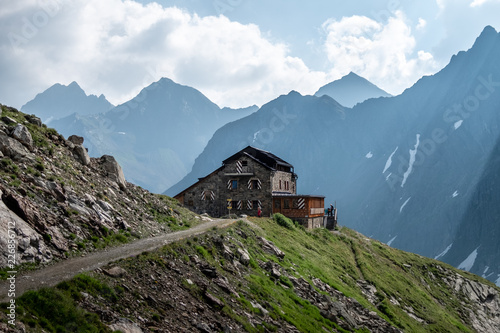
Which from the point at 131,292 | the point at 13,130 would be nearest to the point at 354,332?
the point at 131,292

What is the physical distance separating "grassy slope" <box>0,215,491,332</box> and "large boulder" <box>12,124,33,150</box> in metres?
12.0

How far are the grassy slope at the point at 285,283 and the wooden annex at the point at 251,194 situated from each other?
4.60m

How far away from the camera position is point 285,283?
1024 inches

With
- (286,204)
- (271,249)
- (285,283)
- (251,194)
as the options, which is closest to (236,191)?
(251,194)

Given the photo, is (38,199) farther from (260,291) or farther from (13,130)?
(260,291)

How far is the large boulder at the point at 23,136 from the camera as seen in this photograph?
22917 millimetres

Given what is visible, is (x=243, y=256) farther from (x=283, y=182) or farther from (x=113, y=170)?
(x=283, y=182)

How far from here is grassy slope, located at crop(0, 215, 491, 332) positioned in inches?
526

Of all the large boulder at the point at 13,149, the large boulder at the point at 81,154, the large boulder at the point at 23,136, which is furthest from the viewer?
the large boulder at the point at 81,154

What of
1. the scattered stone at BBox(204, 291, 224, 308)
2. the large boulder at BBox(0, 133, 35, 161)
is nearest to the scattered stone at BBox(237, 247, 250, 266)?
the scattered stone at BBox(204, 291, 224, 308)

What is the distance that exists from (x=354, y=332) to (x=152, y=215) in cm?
1798

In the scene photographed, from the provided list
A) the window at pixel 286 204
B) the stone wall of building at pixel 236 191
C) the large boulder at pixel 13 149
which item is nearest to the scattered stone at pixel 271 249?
the large boulder at pixel 13 149

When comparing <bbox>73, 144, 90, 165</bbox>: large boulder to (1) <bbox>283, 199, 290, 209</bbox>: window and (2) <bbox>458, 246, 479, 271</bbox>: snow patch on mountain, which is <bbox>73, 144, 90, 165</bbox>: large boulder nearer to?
(1) <bbox>283, 199, 290, 209</bbox>: window

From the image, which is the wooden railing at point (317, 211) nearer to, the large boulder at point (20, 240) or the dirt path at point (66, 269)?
the dirt path at point (66, 269)
